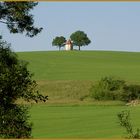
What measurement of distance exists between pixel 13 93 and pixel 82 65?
Result: 95122 mm

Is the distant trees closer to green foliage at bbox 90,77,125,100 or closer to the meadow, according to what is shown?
the meadow

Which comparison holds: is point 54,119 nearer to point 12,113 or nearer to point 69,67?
point 12,113

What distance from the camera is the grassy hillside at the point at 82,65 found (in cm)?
8806

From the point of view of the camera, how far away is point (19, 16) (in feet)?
31.8

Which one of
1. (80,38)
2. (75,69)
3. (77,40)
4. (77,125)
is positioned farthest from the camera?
(77,40)

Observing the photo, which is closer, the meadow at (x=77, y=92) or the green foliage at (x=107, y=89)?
the meadow at (x=77, y=92)

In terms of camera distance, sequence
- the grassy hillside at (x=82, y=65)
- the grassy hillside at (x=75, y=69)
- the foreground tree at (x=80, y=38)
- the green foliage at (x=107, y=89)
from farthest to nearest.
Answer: the foreground tree at (x=80, y=38) → the grassy hillside at (x=82, y=65) → the grassy hillside at (x=75, y=69) → the green foliage at (x=107, y=89)

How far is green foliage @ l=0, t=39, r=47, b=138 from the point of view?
9414 mm

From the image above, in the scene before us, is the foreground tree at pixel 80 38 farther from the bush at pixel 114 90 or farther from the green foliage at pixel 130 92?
the bush at pixel 114 90

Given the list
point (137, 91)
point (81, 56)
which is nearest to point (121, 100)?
point (137, 91)

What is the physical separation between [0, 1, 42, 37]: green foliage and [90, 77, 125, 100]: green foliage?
56596mm

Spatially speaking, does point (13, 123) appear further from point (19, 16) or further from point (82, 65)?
point (82, 65)

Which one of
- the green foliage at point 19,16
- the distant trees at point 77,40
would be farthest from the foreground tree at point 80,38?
the green foliage at point 19,16

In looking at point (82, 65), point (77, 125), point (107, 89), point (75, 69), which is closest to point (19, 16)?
point (77, 125)
